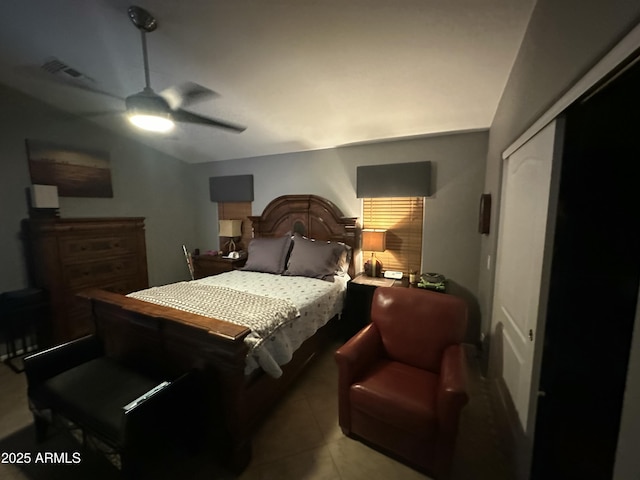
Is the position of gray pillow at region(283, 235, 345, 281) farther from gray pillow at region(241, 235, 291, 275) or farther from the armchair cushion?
the armchair cushion

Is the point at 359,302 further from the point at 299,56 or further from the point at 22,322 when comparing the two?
the point at 22,322

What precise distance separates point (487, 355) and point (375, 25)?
262cm

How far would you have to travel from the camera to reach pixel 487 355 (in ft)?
7.27

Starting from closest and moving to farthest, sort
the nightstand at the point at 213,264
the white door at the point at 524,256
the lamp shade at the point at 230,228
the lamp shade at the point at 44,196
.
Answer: the white door at the point at 524,256 < the lamp shade at the point at 44,196 < the nightstand at the point at 213,264 < the lamp shade at the point at 230,228

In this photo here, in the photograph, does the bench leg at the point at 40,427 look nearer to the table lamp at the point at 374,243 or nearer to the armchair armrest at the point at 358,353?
the armchair armrest at the point at 358,353

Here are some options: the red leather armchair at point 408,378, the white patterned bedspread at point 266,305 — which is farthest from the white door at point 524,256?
the white patterned bedspread at point 266,305

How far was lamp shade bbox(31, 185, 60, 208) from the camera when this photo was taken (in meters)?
2.63

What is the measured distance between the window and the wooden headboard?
26cm

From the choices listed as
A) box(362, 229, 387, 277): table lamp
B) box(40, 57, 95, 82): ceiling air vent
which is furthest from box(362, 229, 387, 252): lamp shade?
box(40, 57, 95, 82): ceiling air vent

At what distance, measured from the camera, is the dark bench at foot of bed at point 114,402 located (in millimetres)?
1200

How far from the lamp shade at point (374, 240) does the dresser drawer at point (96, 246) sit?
3.01 metres

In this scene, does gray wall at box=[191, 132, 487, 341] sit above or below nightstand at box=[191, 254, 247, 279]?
above

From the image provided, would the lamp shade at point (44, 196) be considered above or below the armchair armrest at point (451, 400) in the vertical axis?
above

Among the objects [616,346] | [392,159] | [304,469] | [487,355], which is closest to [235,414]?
[304,469]
